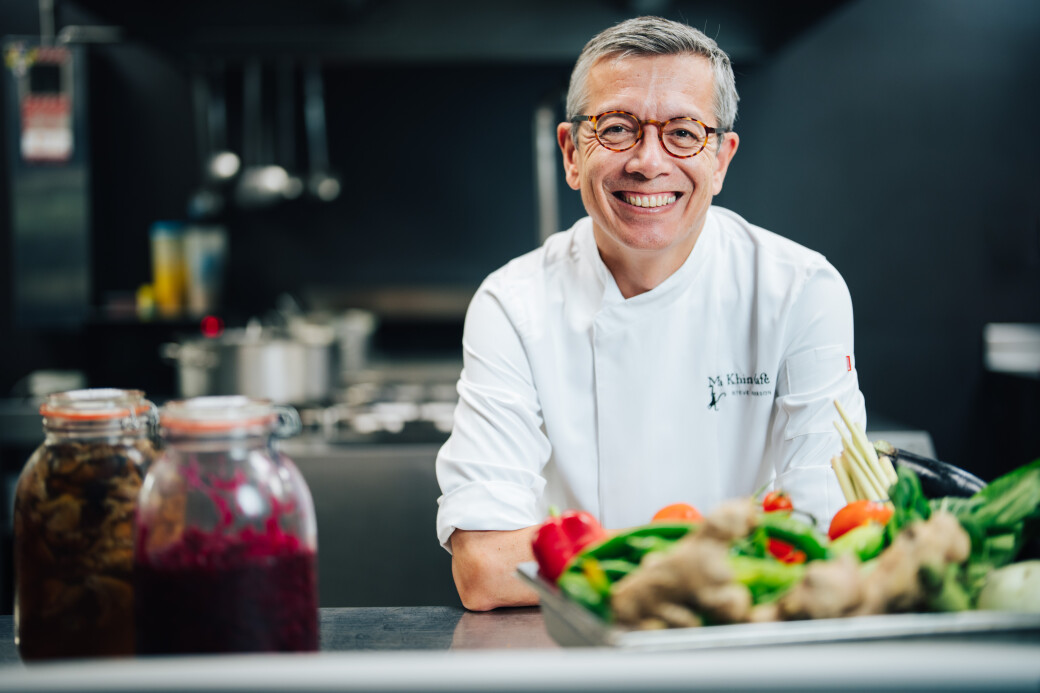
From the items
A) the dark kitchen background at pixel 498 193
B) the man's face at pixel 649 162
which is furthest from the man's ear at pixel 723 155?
the dark kitchen background at pixel 498 193

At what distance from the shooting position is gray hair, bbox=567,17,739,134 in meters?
1.30

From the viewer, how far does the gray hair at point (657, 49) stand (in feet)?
4.25

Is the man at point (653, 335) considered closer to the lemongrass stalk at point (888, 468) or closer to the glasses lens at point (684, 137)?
the glasses lens at point (684, 137)

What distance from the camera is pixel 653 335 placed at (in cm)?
145

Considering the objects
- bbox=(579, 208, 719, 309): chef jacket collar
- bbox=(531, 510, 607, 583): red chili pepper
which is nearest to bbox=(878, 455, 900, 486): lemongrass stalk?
bbox=(531, 510, 607, 583): red chili pepper

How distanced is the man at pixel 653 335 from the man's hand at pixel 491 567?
87 mm

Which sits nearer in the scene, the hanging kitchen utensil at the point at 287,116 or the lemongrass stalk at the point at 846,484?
the lemongrass stalk at the point at 846,484

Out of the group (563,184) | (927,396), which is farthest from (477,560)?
(927,396)

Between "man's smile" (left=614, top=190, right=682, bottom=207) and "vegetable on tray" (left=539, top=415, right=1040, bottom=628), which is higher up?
"man's smile" (left=614, top=190, right=682, bottom=207)

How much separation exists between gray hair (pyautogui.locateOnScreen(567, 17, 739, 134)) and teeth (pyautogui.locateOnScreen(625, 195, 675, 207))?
0.45 ft

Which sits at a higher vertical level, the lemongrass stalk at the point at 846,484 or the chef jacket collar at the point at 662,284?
the chef jacket collar at the point at 662,284

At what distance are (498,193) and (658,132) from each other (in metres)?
2.41

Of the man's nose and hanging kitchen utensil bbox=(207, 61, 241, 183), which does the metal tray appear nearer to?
the man's nose

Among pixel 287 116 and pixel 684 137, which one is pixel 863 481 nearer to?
pixel 684 137
